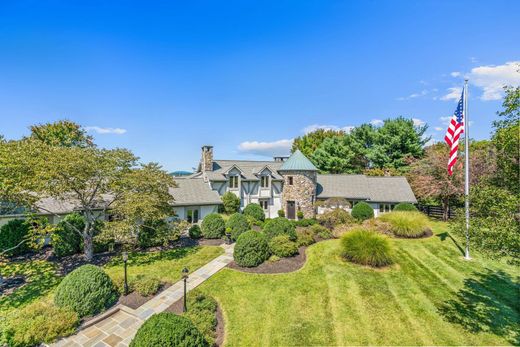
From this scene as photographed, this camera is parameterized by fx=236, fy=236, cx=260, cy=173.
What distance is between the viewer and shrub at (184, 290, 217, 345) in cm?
789

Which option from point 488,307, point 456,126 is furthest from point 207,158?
point 488,307

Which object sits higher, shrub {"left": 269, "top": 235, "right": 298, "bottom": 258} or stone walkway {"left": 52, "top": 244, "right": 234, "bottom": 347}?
shrub {"left": 269, "top": 235, "right": 298, "bottom": 258}

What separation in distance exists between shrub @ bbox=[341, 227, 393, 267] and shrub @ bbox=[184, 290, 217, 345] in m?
8.38

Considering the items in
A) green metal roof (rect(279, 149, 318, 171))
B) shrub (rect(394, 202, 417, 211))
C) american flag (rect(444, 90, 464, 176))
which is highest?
american flag (rect(444, 90, 464, 176))

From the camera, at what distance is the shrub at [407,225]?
59.5 feet

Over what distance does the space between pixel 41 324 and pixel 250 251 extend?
8684mm

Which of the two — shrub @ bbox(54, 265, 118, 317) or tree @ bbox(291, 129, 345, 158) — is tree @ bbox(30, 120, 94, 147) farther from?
tree @ bbox(291, 129, 345, 158)

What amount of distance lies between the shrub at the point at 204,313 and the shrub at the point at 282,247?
5468 millimetres

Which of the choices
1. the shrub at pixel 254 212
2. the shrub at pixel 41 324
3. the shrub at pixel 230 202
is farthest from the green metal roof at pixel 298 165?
the shrub at pixel 41 324

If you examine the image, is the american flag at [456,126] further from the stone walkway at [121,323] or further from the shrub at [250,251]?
the stone walkway at [121,323]

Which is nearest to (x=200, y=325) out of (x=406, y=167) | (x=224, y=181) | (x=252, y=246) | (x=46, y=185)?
(x=252, y=246)

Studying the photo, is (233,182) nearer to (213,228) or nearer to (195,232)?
(213,228)

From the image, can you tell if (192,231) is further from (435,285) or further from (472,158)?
(472,158)

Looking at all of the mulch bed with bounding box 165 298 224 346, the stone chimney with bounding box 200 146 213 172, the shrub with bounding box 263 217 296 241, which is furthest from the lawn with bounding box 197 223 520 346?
the stone chimney with bounding box 200 146 213 172
